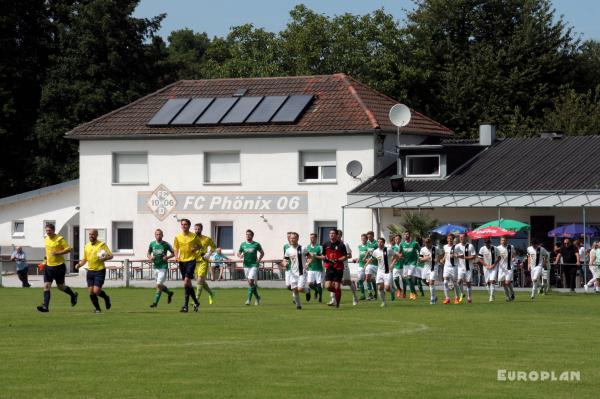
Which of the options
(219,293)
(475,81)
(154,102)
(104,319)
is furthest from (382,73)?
(104,319)

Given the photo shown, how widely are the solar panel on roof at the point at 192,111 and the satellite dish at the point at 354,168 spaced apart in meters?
7.01

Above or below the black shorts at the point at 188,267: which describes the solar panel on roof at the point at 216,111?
above

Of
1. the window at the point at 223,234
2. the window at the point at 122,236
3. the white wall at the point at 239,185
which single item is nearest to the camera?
the white wall at the point at 239,185

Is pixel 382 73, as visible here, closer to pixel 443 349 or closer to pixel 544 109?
pixel 544 109

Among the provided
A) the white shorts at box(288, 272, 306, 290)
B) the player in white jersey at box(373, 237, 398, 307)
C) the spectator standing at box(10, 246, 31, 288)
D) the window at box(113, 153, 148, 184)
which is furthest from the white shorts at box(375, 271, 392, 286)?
the window at box(113, 153, 148, 184)

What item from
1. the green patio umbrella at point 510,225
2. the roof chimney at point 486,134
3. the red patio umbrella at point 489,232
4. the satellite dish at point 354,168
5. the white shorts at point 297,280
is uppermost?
the roof chimney at point 486,134

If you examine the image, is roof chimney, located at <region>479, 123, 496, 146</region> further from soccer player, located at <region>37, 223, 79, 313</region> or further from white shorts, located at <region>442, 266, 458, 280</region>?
soccer player, located at <region>37, 223, 79, 313</region>

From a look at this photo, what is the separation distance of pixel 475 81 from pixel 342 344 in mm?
53880

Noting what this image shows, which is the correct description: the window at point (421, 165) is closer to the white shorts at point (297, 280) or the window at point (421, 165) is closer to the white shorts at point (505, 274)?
the white shorts at point (505, 274)


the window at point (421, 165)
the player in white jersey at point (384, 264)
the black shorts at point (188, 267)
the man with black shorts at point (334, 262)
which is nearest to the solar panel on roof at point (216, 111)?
the window at point (421, 165)

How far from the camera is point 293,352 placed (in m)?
18.8

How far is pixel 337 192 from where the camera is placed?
2115 inches

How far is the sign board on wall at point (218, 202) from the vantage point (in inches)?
2147

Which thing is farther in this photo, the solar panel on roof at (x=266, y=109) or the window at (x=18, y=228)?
the window at (x=18, y=228)
